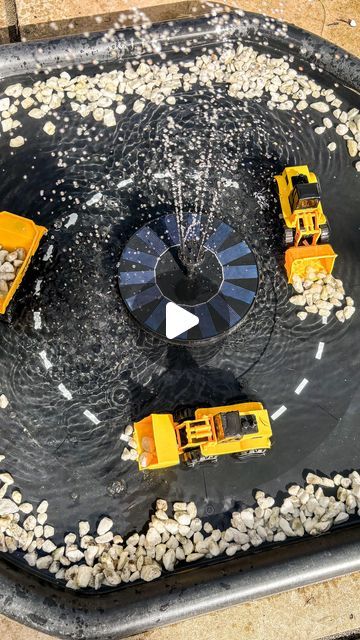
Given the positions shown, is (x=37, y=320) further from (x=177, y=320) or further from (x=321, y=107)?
(x=321, y=107)

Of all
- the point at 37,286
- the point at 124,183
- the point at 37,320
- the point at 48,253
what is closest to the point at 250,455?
the point at 37,320

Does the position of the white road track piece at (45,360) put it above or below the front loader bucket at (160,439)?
above

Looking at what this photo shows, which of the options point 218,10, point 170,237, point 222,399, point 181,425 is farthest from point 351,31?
point 181,425

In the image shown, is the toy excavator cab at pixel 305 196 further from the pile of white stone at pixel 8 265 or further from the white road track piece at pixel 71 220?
the pile of white stone at pixel 8 265

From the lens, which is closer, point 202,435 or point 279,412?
point 202,435

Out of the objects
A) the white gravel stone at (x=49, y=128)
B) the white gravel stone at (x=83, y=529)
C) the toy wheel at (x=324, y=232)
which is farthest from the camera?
the white gravel stone at (x=49, y=128)

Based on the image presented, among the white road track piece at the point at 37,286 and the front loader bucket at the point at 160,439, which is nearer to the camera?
the front loader bucket at the point at 160,439

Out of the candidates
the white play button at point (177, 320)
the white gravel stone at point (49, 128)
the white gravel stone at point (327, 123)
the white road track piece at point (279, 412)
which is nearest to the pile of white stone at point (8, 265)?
the white play button at point (177, 320)

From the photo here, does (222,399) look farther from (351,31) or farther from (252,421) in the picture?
(351,31)
